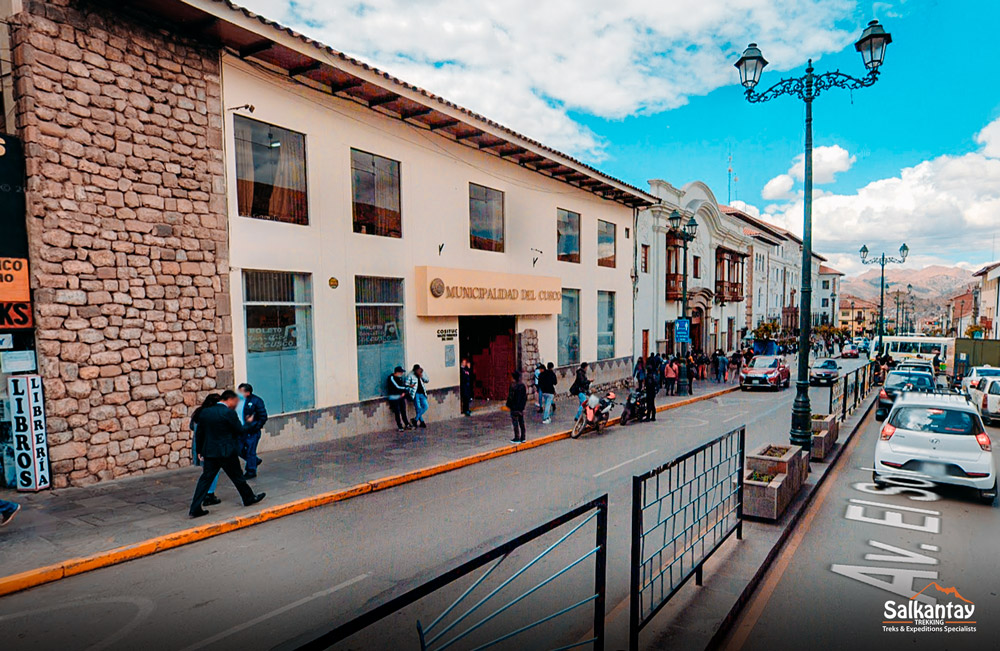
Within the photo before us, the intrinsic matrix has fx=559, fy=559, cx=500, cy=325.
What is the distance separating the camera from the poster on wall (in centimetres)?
769

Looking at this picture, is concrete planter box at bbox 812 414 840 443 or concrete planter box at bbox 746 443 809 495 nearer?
concrete planter box at bbox 746 443 809 495

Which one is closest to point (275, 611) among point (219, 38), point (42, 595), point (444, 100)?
point (42, 595)

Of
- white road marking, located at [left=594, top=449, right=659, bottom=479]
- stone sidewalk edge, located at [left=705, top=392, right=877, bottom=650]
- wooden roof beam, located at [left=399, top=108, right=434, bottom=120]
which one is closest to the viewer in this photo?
stone sidewalk edge, located at [left=705, top=392, right=877, bottom=650]

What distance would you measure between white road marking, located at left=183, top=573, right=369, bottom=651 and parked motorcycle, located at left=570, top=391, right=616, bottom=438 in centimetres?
Result: 857

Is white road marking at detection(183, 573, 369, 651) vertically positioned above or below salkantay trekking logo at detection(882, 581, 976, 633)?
above

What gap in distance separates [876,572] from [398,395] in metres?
9.71

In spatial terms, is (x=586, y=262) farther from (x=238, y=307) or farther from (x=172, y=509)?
(x=172, y=509)

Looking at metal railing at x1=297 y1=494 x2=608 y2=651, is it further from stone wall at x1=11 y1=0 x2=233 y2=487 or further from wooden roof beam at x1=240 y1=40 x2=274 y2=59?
wooden roof beam at x1=240 y1=40 x2=274 y2=59

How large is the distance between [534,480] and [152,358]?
6.54 m

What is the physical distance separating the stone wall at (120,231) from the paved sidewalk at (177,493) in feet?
2.96

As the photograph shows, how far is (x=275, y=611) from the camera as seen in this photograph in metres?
4.88

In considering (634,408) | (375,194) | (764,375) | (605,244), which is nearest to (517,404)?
(634,408)

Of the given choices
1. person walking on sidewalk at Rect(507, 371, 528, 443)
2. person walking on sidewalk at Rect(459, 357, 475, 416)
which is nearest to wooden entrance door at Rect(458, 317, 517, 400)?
person walking on sidewalk at Rect(459, 357, 475, 416)

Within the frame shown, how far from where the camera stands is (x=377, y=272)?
1297 cm
